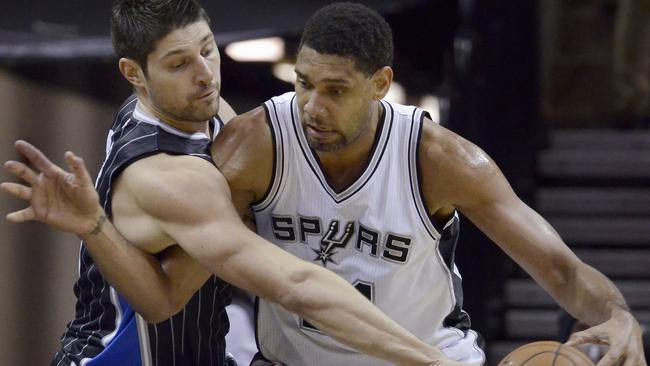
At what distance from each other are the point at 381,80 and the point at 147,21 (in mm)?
811

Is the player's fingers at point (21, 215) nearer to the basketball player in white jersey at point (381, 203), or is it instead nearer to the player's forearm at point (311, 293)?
the player's forearm at point (311, 293)

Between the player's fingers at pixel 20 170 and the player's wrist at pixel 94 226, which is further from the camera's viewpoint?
the player's wrist at pixel 94 226

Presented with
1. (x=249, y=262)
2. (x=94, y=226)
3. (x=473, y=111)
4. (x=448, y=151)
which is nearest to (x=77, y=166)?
(x=94, y=226)

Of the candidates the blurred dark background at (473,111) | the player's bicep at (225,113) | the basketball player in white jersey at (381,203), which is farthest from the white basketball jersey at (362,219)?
the blurred dark background at (473,111)

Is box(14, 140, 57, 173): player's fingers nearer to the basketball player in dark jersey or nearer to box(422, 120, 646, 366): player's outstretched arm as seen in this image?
the basketball player in dark jersey

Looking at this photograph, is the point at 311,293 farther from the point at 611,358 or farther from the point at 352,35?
the point at 611,358

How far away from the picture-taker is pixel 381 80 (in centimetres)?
470

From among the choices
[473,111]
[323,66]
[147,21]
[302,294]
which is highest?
[147,21]

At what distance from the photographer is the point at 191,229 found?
445cm

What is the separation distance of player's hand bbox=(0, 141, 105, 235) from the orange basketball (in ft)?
4.48

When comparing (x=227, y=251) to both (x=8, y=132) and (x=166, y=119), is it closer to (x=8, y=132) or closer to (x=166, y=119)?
(x=166, y=119)

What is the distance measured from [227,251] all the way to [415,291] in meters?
0.81

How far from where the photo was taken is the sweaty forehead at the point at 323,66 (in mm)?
4508

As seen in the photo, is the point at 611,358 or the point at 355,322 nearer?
the point at 355,322
